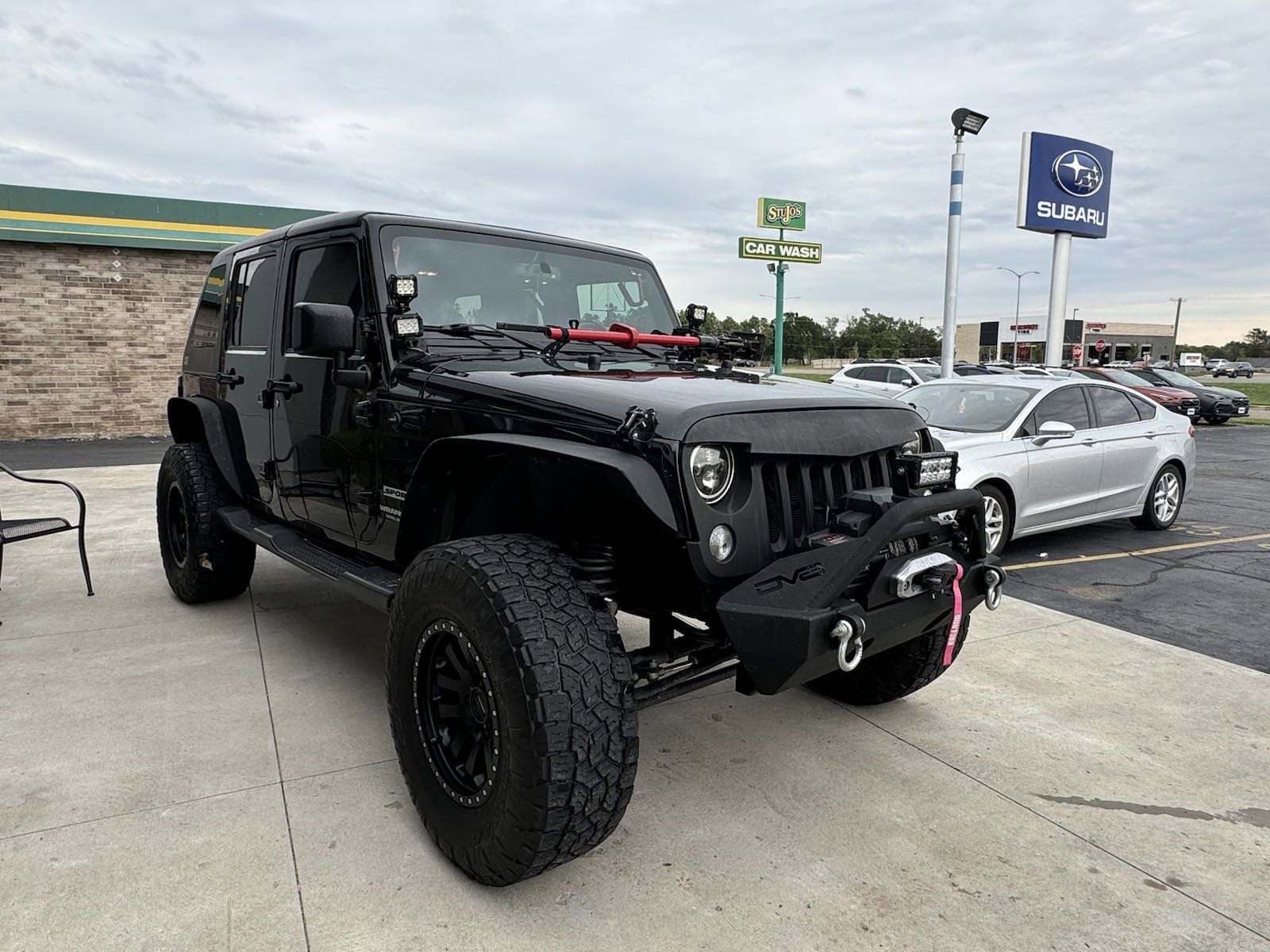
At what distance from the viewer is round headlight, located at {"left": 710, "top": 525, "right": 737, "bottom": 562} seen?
2373mm

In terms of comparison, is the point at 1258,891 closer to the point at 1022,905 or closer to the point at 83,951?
the point at 1022,905

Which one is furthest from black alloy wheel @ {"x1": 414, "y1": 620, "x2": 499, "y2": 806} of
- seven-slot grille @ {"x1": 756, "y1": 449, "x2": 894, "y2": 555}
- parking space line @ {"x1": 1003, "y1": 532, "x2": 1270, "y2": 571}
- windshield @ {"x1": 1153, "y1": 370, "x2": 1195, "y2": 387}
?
windshield @ {"x1": 1153, "y1": 370, "x2": 1195, "y2": 387}

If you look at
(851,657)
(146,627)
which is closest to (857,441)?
(851,657)

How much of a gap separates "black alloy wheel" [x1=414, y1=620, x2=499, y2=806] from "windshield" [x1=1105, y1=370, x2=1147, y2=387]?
70.3ft

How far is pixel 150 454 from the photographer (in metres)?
12.9

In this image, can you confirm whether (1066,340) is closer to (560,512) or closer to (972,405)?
(972,405)

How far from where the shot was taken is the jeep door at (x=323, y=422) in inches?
137

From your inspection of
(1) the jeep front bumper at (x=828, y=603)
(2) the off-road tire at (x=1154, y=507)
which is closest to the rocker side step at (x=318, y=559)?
(1) the jeep front bumper at (x=828, y=603)

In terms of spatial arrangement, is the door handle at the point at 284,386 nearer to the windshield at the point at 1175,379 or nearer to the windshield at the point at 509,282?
the windshield at the point at 509,282

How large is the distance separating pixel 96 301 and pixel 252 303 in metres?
12.1

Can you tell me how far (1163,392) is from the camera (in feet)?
68.4

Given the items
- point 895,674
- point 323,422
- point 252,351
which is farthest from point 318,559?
point 895,674

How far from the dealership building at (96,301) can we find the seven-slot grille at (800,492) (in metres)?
14.7

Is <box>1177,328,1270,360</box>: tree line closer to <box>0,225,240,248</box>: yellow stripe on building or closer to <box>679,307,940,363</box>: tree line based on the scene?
<box>679,307,940,363</box>: tree line
